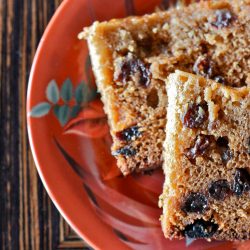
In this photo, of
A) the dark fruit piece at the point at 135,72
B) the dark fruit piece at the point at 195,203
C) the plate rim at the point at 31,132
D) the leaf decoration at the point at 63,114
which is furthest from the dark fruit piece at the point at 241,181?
the leaf decoration at the point at 63,114

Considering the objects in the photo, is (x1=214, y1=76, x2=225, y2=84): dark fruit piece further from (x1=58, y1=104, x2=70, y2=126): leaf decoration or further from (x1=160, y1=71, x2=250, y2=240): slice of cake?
(x1=58, y1=104, x2=70, y2=126): leaf decoration

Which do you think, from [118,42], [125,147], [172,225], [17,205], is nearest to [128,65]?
[118,42]

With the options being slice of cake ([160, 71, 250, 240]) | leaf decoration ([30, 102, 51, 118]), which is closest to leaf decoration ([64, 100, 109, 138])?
leaf decoration ([30, 102, 51, 118])

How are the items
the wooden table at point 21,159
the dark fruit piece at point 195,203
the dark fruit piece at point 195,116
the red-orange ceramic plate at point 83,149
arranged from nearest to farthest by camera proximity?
1. the dark fruit piece at point 195,116
2. the dark fruit piece at point 195,203
3. the red-orange ceramic plate at point 83,149
4. the wooden table at point 21,159

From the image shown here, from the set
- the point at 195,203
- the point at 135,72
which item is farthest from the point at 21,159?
the point at 195,203

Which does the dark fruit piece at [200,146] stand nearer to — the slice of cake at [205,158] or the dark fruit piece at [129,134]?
the slice of cake at [205,158]

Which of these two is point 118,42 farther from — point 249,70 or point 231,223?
point 231,223

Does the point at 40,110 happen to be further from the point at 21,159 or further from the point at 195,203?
the point at 195,203
